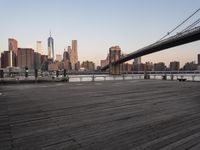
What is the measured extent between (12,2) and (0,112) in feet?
78.2

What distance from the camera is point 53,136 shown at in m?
4.50

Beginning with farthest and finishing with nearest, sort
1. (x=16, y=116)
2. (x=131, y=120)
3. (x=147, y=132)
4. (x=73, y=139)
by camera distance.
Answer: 1. (x=16, y=116)
2. (x=131, y=120)
3. (x=147, y=132)
4. (x=73, y=139)

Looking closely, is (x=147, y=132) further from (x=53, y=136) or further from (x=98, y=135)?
(x=53, y=136)

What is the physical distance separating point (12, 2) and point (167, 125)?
27051 mm

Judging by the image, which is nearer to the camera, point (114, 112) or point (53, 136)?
point (53, 136)

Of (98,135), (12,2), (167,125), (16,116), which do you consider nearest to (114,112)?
(167,125)

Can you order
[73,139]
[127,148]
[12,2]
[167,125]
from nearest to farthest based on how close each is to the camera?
[127,148] → [73,139] → [167,125] → [12,2]

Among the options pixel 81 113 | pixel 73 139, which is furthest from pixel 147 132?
pixel 81 113

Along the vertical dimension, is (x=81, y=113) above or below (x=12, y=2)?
below

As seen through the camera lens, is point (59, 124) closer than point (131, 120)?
A: Yes

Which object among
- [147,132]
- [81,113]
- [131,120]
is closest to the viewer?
[147,132]

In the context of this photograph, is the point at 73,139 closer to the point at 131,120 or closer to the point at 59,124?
the point at 59,124

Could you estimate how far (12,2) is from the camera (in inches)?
1076

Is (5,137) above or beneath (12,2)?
beneath
